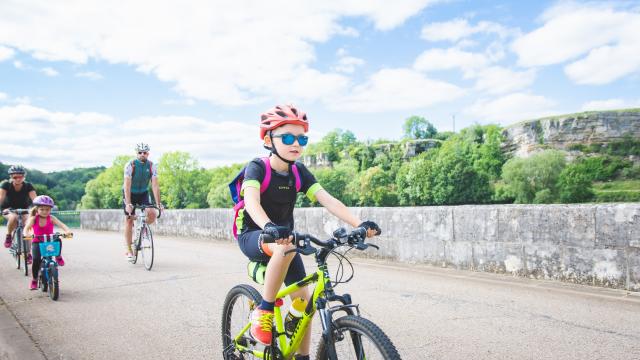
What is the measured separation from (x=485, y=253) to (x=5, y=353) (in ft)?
18.8

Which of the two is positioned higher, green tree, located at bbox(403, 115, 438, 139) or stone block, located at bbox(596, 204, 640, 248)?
green tree, located at bbox(403, 115, 438, 139)

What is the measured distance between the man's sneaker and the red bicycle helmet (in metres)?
1.00

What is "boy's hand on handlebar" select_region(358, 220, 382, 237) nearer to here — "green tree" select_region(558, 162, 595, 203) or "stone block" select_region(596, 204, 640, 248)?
"stone block" select_region(596, 204, 640, 248)

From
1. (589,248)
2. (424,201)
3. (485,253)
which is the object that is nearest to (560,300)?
(589,248)

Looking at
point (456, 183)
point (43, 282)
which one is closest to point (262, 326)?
point (43, 282)

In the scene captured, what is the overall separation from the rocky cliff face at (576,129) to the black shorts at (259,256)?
166650mm

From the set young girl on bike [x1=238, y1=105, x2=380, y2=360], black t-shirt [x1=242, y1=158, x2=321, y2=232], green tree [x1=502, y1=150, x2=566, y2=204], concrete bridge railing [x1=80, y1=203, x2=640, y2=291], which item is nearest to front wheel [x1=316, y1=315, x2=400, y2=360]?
young girl on bike [x1=238, y1=105, x2=380, y2=360]

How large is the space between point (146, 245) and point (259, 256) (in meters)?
6.08

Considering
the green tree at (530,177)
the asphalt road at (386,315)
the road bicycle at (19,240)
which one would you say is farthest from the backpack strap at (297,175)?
the green tree at (530,177)

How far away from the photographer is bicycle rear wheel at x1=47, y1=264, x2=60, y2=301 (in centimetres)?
569

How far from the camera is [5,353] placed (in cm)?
376

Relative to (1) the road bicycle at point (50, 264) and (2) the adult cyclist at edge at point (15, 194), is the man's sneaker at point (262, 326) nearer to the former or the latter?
(1) the road bicycle at point (50, 264)

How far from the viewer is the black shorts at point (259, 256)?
9.04 ft

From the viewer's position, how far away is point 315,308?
242 centimetres
